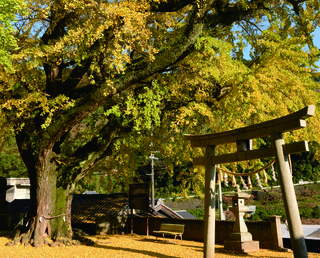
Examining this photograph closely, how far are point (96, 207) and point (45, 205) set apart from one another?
824cm

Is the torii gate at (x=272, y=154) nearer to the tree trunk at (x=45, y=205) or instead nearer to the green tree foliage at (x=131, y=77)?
the green tree foliage at (x=131, y=77)

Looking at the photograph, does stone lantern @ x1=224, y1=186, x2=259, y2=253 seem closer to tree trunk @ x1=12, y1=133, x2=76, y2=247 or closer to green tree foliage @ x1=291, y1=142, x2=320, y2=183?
tree trunk @ x1=12, y1=133, x2=76, y2=247

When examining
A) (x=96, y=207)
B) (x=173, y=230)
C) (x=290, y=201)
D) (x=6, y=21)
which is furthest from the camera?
(x=96, y=207)

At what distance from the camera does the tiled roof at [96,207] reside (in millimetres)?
17461

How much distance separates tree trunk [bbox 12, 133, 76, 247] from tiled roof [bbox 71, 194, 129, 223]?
530cm

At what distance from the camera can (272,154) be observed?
25.2ft

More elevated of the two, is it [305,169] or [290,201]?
[305,169]

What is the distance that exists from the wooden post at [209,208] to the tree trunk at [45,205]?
5.59m

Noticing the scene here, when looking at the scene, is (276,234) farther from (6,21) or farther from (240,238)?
(6,21)

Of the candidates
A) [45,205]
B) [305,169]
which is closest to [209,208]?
[45,205]

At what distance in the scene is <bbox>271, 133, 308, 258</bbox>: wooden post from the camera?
658cm

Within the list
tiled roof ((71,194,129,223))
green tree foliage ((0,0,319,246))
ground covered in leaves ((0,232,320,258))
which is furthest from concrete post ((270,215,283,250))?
tiled roof ((71,194,129,223))

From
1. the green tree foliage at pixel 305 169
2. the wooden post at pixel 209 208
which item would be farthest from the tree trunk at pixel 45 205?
the green tree foliage at pixel 305 169

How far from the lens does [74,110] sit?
10.5 meters
